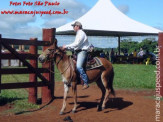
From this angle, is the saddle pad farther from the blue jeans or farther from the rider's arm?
the rider's arm

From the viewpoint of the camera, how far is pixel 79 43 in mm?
7570

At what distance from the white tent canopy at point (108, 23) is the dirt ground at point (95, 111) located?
17397 mm

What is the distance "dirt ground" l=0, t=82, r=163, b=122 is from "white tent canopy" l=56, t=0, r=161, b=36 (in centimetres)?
1740

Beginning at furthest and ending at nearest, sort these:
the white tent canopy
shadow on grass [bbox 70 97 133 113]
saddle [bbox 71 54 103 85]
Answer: the white tent canopy, shadow on grass [bbox 70 97 133 113], saddle [bbox 71 54 103 85]

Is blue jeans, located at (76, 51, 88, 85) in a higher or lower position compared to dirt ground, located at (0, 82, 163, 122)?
higher

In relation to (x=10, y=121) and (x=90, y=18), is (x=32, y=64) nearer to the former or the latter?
(x=10, y=121)

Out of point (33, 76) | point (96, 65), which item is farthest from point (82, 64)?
point (33, 76)

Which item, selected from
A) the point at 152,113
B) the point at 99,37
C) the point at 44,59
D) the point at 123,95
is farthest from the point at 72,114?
the point at 99,37

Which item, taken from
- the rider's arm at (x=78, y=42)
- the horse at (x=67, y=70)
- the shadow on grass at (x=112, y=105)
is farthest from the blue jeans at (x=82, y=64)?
the shadow on grass at (x=112, y=105)

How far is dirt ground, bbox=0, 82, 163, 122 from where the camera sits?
22.5ft

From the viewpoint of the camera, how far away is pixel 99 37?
116 ft

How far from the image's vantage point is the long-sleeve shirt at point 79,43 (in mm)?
7507

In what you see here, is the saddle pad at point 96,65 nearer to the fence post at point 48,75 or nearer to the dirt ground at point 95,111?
the dirt ground at point 95,111

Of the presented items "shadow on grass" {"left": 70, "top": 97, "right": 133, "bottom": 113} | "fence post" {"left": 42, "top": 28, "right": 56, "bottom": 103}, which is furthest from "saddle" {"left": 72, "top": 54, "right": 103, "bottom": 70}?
"shadow on grass" {"left": 70, "top": 97, "right": 133, "bottom": 113}
